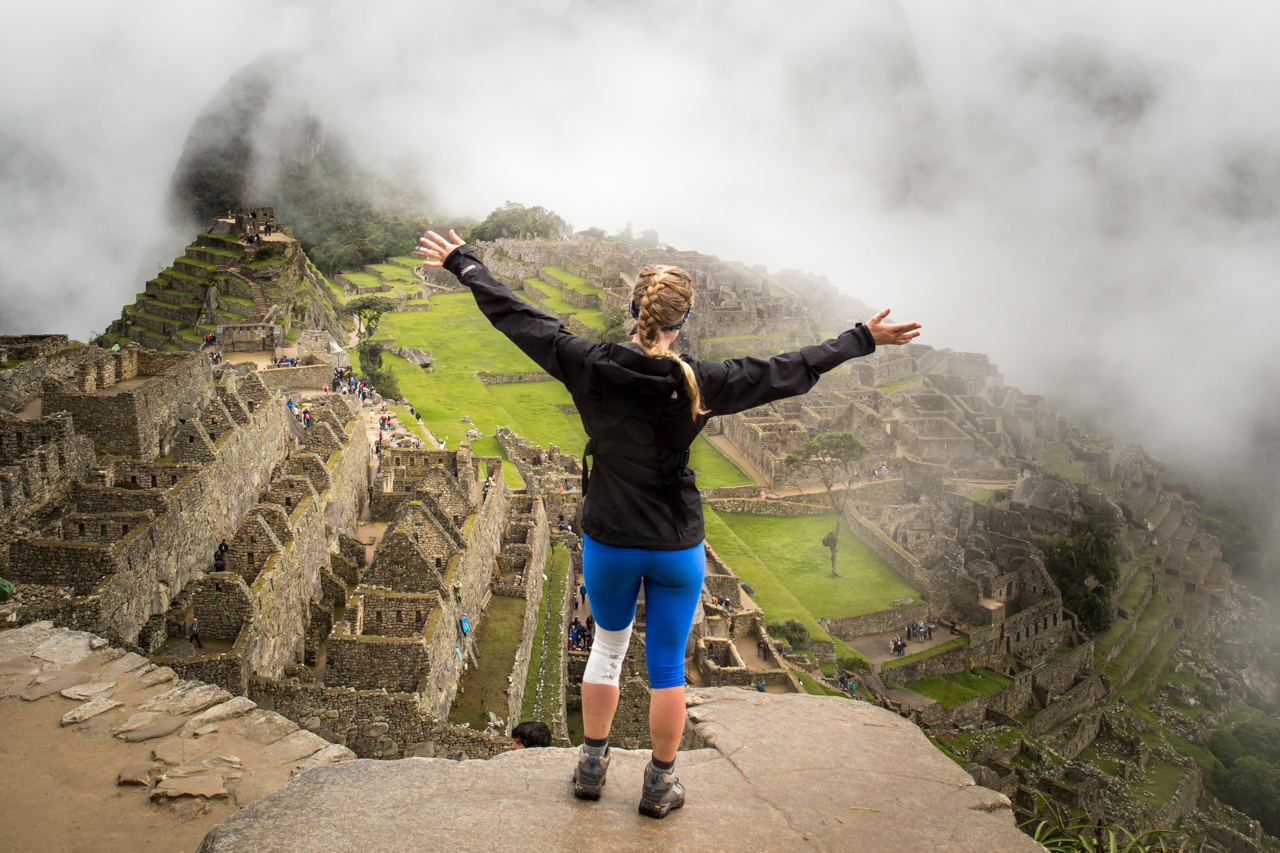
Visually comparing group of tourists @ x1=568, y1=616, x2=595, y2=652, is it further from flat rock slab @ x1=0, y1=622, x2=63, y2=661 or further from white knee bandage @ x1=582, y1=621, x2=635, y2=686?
white knee bandage @ x1=582, y1=621, x2=635, y2=686

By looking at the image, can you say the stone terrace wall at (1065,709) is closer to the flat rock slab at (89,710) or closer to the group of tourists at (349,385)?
the group of tourists at (349,385)

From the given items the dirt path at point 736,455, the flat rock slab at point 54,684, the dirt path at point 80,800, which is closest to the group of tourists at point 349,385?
the dirt path at point 736,455

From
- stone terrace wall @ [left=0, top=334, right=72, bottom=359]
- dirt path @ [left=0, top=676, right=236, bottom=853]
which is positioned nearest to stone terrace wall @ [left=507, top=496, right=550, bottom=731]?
dirt path @ [left=0, top=676, right=236, bottom=853]

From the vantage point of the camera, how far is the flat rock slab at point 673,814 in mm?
4574

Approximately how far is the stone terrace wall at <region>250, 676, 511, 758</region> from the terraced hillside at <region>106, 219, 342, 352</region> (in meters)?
28.7

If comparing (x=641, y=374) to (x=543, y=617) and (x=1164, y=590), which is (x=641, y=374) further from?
(x=1164, y=590)

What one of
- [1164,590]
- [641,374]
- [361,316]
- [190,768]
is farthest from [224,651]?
[1164,590]

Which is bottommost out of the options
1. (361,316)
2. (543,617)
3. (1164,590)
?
(1164,590)

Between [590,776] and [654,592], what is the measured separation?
1071mm

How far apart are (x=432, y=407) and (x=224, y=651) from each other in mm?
26562

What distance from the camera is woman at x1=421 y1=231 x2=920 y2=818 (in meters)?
4.56

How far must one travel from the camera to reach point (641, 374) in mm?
4484

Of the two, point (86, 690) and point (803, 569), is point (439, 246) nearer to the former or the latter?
point (86, 690)

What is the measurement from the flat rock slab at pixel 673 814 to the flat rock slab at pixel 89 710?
247cm
